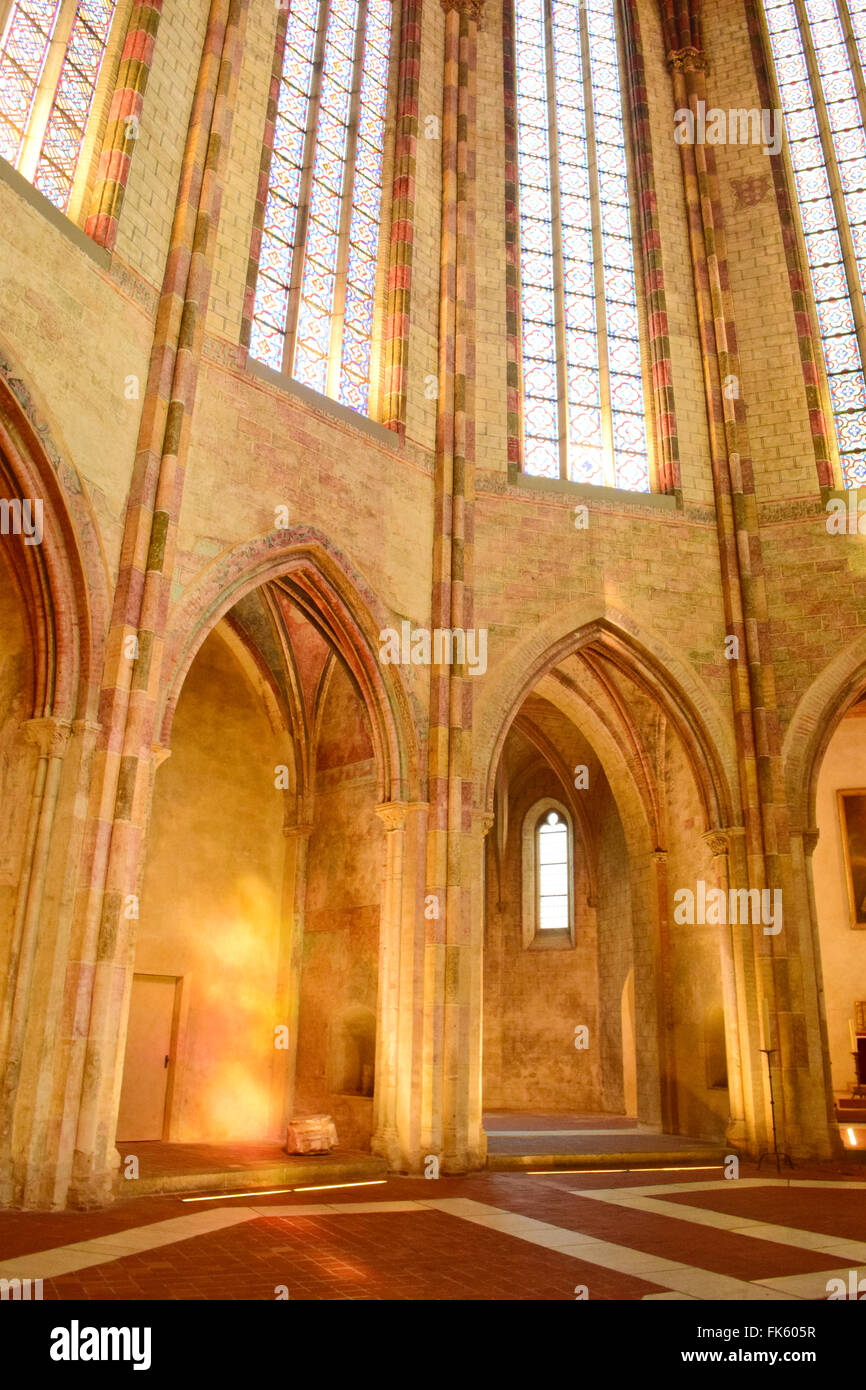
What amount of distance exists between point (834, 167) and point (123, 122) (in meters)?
12.1

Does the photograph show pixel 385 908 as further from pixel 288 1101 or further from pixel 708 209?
pixel 708 209

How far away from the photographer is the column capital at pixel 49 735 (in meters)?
9.56

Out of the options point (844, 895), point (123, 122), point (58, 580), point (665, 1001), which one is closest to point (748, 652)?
point (665, 1001)

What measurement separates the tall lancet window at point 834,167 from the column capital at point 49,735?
38.7 ft

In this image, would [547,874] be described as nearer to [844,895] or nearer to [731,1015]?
[844,895]

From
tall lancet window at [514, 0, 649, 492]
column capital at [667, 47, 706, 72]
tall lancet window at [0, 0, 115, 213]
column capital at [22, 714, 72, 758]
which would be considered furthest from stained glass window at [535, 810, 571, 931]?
tall lancet window at [0, 0, 115, 213]

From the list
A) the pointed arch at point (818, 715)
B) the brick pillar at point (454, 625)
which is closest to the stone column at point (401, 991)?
the brick pillar at point (454, 625)

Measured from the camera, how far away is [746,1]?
762 inches

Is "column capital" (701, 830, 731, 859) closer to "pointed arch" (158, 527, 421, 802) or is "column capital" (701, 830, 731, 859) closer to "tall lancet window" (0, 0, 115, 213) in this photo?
"pointed arch" (158, 527, 421, 802)

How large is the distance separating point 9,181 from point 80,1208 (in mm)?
8791

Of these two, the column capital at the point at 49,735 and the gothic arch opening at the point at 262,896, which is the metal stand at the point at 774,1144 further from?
the column capital at the point at 49,735

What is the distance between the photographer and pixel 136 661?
10.2m

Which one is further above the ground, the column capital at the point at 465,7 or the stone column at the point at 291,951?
the column capital at the point at 465,7

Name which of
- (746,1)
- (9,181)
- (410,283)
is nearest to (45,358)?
(9,181)
